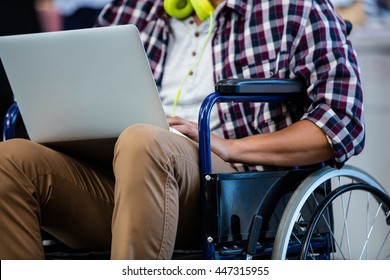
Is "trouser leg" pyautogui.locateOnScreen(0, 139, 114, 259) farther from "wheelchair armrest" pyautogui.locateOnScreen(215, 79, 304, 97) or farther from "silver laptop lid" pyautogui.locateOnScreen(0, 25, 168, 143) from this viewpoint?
"wheelchair armrest" pyautogui.locateOnScreen(215, 79, 304, 97)

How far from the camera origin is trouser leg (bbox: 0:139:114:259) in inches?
55.0

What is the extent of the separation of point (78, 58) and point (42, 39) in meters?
0.08

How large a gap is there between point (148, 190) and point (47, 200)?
326 mm

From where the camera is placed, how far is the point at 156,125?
1.38m

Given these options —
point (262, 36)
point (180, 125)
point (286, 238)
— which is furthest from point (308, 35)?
point (286, 238)

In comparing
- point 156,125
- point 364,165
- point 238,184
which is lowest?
point 364,165

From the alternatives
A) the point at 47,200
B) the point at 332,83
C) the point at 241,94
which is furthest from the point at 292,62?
the point at 47,200

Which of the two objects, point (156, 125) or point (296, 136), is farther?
point (296, 136)

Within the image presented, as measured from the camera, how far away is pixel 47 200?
1.48 meters

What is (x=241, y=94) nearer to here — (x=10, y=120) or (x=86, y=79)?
(x=86, y=79)

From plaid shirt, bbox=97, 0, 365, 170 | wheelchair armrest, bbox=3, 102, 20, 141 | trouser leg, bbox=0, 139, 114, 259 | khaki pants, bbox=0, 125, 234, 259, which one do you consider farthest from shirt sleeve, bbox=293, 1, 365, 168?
wheelchair armrest, bbox=3, 102, 20, 141

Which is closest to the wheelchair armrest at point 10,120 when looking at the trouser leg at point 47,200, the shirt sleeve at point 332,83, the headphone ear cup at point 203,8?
the trouser leg at point 47,200
